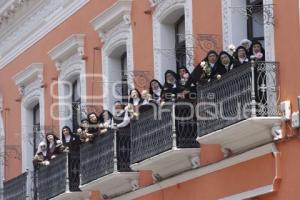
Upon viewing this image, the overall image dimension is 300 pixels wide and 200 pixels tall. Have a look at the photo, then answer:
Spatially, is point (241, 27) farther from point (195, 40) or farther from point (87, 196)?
point (87, 196)

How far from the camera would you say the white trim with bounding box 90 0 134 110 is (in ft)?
64.7

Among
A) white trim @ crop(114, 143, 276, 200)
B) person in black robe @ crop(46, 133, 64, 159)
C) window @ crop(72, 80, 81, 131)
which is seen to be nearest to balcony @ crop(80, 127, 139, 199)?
white trim @ crop(114, 143, 276, 200)

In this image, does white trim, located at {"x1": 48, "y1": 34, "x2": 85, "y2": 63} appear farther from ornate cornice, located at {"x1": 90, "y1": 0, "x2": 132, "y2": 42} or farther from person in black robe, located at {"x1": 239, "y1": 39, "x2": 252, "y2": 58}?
person in black robe, located at {"x1": 239, "y1": 39, "x2": 252, "y2": 58}

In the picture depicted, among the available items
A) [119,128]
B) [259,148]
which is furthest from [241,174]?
[119,128]

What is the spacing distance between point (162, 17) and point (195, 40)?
5.09 feet

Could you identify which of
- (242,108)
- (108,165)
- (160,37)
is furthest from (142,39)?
(242,108)

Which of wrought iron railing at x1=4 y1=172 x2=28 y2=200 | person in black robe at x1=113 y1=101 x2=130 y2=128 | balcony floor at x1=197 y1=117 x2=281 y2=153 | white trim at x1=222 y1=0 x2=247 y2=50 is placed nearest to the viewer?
balcony floor at x1=197 y1=117 x2=281 y2=153

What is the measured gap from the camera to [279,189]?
14.6 meters

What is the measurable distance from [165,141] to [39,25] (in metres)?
8.46

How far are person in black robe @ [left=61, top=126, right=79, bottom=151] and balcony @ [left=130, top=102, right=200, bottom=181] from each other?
2.88 meters

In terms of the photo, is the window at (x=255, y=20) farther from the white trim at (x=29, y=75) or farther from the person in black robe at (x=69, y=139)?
the white trim at (x=29, y=75)

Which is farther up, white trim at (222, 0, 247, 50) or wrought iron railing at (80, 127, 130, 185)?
white trim at (222, 0, 247, 50)

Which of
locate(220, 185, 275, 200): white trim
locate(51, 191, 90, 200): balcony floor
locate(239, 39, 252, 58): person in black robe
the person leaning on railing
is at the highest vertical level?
locate(239, 39, 252, 58): person in black robe

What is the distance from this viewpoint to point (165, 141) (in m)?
16.8
